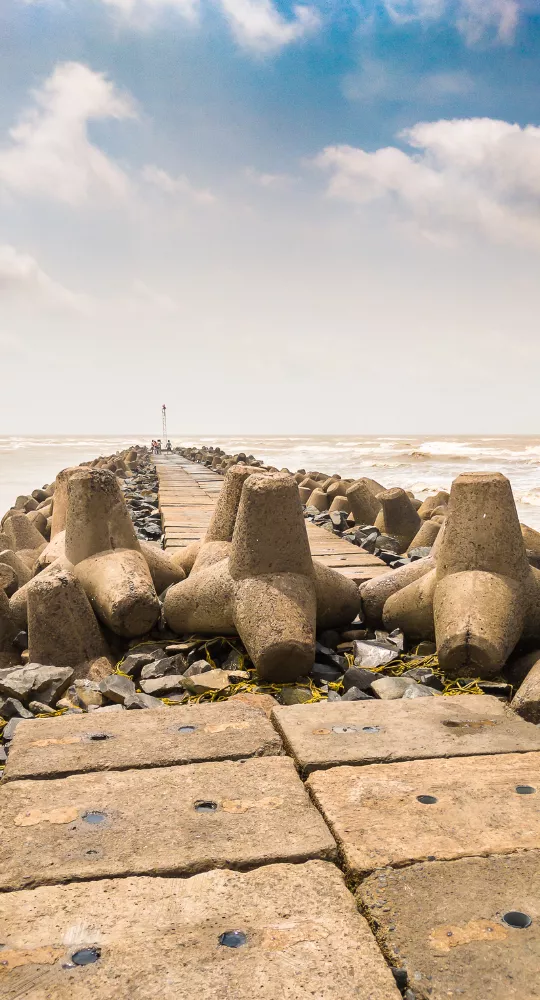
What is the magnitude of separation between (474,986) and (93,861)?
956 millimetres

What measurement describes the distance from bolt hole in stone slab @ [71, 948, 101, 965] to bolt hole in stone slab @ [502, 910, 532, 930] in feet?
2.87

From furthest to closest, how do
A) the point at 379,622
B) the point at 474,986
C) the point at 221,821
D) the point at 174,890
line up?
the point at 379,622 → the point at 221,821 → the point at 174,890 → the point at 474,986

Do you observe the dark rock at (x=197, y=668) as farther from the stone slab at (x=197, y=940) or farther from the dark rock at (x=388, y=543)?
the dark rock at (x=388, y=543)

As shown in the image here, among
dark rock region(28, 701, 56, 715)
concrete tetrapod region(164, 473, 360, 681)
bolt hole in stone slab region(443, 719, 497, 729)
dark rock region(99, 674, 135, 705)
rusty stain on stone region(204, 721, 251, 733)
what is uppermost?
concrete tetrapod region(164, 473, 360, 681)

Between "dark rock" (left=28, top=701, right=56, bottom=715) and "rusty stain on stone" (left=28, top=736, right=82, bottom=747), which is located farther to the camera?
"dark rock" (left=28, top=701, right=56, bottom=715)

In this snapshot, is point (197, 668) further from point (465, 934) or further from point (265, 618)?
point (465, 934)

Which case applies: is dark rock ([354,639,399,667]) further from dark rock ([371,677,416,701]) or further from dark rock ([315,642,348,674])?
dark rock ([371,677,416,701])

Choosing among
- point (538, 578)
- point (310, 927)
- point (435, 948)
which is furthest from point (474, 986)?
point (538, 578)

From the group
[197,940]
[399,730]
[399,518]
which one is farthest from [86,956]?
[399,518]

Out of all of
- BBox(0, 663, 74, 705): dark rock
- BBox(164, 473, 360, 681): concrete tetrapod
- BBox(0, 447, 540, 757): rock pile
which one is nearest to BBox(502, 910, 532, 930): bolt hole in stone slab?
BBox(0, 447, 540, 757): rock pile

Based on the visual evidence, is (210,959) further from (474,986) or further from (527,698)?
(527,698)

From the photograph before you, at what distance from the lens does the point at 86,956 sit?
156cm

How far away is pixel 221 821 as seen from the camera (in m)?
2.07

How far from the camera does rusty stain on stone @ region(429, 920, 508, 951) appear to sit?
157 centimetres
